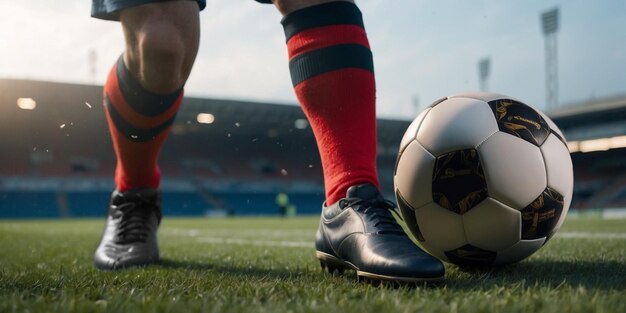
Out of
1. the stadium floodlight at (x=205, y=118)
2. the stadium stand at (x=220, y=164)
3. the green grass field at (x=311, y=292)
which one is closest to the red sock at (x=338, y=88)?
the green grass field at (x=311, y=292)

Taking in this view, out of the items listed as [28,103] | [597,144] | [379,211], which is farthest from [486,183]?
[597,144]

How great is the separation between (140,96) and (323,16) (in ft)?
2.13

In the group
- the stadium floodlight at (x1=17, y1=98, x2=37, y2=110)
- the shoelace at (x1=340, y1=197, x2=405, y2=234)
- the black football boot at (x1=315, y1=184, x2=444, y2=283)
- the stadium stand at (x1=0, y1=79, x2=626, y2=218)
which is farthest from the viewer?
the stadium stand at (x1=0, y1=79, x2=626, y2=218)

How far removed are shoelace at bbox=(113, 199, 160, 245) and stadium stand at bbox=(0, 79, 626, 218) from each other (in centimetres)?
1562

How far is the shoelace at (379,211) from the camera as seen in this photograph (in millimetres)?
1174

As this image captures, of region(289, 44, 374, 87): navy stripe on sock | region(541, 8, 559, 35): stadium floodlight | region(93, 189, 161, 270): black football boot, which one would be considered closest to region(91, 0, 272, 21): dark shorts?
region(289, 44, 374, 87): navy stripe on sock

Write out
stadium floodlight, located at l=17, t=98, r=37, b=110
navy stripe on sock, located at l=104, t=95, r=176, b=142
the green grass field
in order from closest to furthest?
1. the green grass field
2. navy stripe on sock, located at l=104, t=95, r=176, b=142
3. stadium floodlight, located at l=17, t=98, r=37, b=110

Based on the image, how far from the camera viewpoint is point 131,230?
1.73 m

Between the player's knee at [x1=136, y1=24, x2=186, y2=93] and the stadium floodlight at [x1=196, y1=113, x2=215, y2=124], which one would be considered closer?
the player's knee at [x1=136, y1=24, x2=186, y2=93]

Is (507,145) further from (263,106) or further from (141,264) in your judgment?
(263,106)

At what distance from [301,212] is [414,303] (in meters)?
23.0

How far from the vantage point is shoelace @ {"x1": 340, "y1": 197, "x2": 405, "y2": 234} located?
117cm

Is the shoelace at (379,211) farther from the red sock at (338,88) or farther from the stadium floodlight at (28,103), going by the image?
the stadium floodlight at (28,103)

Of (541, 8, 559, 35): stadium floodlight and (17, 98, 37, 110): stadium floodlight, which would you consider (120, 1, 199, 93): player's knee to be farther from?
(541, 8, 559, 35): stadium floodlight
